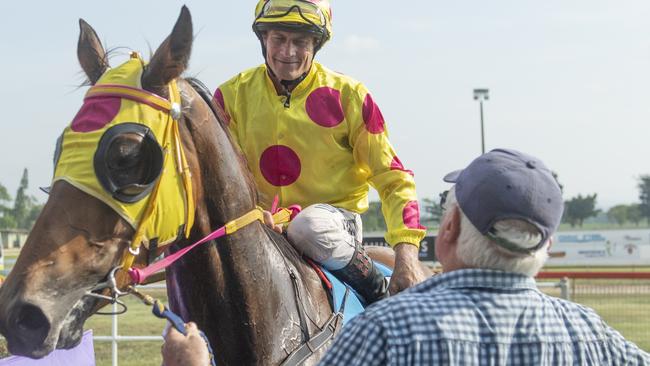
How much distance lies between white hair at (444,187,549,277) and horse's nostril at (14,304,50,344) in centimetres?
127

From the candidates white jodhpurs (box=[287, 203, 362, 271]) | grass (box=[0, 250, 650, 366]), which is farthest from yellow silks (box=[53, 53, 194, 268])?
grass (box=[0, 250, 650, 366])

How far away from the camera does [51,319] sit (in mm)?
2625

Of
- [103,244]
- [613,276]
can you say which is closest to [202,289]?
[103,244]

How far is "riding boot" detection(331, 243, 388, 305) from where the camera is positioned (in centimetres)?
389

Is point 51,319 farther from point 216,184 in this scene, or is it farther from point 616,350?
point 616,350

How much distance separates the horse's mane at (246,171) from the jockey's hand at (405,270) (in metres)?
0.42

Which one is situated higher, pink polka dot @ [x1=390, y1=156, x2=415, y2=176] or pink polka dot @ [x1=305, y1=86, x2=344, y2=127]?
pink polka dot @ [x1=305, y1=86, x2=344, y2=127]

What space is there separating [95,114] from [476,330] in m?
1.54

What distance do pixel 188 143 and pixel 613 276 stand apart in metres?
11.3

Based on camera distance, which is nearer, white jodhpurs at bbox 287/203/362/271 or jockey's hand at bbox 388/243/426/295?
white jodhpurs at bbox 287/203/362/271

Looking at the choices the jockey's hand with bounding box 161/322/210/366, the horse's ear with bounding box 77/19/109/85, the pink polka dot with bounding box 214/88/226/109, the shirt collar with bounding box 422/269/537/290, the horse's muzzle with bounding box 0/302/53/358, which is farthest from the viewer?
the pink polka dot with bounding box 214/88/226/109

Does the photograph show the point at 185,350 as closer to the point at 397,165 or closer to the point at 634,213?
the point at 397,165

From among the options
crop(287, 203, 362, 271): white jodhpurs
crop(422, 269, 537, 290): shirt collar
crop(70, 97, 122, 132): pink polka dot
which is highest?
crop(70, 97, 122, 132): pink polka dot

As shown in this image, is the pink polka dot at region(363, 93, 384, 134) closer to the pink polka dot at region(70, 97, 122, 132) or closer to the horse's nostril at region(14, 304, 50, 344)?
the pink polka dot at region(70, 97, 122, 132)
